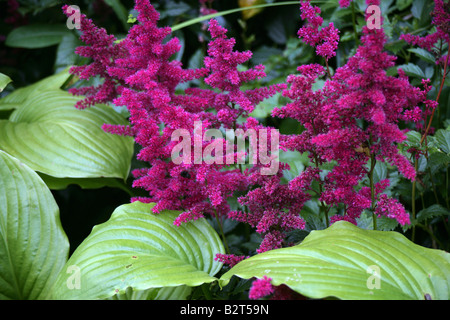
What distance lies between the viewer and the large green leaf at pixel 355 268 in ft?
2.75

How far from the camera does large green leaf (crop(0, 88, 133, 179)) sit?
4.73 ft

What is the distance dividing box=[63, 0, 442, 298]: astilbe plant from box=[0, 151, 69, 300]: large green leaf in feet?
0.90

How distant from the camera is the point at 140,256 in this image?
1029mm

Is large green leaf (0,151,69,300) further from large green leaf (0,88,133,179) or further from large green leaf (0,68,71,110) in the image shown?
large green leaf (0,68,71,110)

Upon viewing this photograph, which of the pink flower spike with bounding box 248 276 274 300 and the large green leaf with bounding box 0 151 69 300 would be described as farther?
the large green leaf with bounding box 0 151 69 300

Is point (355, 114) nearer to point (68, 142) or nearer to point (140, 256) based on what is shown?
point (140, 256)

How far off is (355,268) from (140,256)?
0.47 m

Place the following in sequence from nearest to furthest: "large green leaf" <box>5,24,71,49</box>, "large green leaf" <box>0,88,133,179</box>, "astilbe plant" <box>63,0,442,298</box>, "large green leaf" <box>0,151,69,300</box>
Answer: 1. "astilbe plant" <box>63,0,442,298</box>
2. "large green leaf" <box>0,151,69,300</box>
3. "large green leaf" <box>0,88,133,179</box>
4. "large green leaf" <box>5,24,71,49</box>

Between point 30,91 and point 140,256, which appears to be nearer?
point 140,256

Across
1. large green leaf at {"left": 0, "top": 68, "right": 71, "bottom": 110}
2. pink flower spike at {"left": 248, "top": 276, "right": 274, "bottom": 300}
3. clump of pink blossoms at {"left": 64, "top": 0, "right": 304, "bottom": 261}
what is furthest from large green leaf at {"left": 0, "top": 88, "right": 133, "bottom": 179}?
pink flower spike at {"left": 248, "top": 276, "right": 274, "bottom": 300}

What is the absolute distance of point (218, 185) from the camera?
1071 millimetres

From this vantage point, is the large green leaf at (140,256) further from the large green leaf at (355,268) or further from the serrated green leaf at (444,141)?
the serrated green leaf at (444,141)

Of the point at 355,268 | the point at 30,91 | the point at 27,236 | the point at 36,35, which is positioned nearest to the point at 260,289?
the point at 355,268
